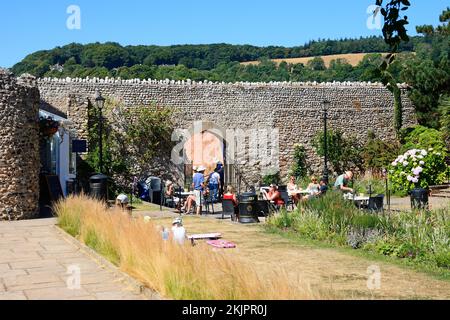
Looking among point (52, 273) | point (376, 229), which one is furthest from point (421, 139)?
point (52, 273)

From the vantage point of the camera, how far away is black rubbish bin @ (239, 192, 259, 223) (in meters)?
13.5

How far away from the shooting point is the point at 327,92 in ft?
87.2

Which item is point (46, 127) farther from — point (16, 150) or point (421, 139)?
point (421, 139)

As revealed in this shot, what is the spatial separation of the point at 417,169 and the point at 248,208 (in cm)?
840

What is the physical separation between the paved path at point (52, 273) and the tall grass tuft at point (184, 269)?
0.27 meters

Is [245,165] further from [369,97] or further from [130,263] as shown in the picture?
[130,263]

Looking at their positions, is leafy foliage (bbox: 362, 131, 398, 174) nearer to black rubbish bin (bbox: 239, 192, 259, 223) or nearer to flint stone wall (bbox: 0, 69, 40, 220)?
black rubbish bin (bbox: 239, 192, 259, 223)

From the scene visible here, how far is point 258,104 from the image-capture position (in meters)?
25.4

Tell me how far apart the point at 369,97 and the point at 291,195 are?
40.4 feet

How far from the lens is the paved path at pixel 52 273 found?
21.0 ft

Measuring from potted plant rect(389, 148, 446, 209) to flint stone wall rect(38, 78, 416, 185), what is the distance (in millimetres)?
5093

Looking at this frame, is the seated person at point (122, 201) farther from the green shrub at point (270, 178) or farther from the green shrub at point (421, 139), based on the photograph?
the green shrub at point (421, 139)

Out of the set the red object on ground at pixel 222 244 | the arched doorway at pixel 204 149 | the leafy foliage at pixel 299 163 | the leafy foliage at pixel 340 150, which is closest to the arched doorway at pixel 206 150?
the arched doorway at pixel 204 149

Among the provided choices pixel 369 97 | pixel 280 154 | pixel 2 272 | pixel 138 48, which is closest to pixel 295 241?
pixel 2 272
